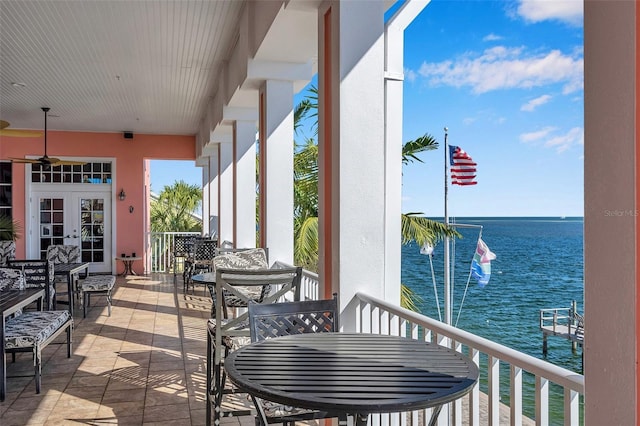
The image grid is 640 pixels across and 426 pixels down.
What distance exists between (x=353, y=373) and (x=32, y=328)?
3.58m

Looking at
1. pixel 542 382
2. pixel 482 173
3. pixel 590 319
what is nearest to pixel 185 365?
pixel 542 382

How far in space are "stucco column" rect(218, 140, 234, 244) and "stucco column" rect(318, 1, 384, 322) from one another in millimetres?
6890

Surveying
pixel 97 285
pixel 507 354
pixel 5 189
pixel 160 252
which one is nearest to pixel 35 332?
pixel 97 285

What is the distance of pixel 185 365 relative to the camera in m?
4.78

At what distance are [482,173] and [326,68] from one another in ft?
108

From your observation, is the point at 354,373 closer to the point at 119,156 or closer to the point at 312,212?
the point at 312,212

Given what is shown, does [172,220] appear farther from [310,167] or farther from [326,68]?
[326,68]

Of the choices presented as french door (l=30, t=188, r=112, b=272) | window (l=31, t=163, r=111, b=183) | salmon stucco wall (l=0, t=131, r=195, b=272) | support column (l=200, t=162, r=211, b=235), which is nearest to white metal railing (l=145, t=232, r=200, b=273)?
support column (l=200, t=162, r=211, b=235)

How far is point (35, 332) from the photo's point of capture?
4152 mm

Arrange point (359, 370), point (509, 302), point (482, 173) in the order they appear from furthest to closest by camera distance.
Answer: point (482, 173) → point (509, 302) → point (359, 370)

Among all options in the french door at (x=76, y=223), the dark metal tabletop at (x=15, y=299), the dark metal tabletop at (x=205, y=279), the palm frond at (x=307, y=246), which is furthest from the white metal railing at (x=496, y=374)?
the french door at (x=76, y=223)

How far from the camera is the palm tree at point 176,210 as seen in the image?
15.7 meters

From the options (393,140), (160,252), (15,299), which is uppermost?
(393,140)

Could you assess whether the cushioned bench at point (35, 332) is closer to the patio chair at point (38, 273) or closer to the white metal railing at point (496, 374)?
the patio chair at point (38, 273)
